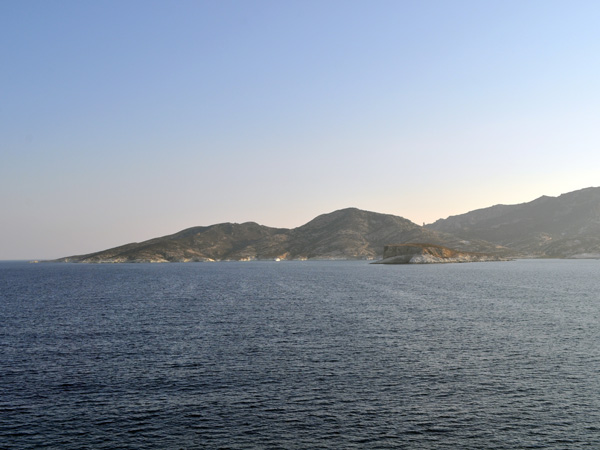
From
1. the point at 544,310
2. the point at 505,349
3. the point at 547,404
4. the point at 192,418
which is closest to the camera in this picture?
the point at 192,418

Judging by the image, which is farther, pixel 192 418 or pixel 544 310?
pixel 544 310

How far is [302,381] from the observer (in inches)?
1642

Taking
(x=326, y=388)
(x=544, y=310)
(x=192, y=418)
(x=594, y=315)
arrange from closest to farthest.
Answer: (x=192, y=418), (x=326, y=388), (x=594, y=315), (x=544, y=310)

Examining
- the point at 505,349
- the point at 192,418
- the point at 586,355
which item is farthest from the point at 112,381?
the point at 586,355

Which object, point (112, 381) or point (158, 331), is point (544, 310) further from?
point (112, 381)

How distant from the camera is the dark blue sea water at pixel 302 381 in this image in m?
30.4

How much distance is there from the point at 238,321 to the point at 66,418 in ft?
145

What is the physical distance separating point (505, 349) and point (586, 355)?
26.7 ft

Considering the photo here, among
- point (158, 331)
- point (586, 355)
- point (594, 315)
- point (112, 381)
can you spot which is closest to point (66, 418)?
point (112, 381)

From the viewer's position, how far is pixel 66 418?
33406mm

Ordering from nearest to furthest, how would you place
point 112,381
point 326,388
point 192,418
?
point 192,418
point 326,388
point 112,381

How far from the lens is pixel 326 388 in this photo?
39562mm

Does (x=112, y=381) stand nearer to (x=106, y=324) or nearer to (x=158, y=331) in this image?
(x=158, y=331)

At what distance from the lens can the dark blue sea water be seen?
30.4m
